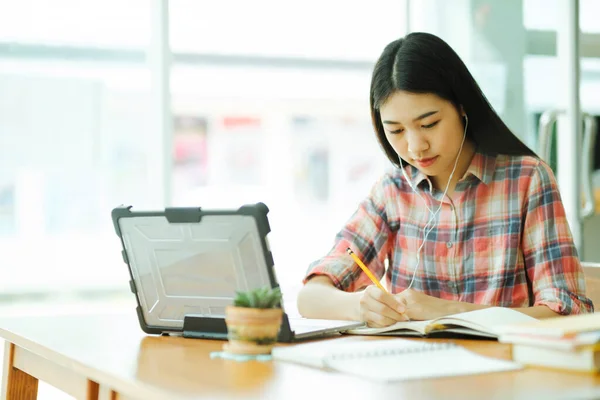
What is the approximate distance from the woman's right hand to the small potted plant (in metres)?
0.28

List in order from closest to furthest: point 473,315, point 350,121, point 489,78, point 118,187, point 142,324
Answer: point 473,315, point 142,324, point 489,78, point 118,187, point 350,121

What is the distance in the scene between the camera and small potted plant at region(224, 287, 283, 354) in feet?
3.74

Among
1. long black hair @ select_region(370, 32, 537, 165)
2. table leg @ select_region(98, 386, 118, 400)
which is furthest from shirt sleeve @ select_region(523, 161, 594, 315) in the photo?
table leg @ select_region(98, 386, 118, 400)

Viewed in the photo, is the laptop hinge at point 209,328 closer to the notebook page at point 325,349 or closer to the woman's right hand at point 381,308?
the notebook page at point 325,349

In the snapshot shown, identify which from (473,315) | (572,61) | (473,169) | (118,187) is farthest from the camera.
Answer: (118,187)

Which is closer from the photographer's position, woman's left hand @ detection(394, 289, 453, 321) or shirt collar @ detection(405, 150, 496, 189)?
woman's left hand @ detection(394, 289, 453, 321)

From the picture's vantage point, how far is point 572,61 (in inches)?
130

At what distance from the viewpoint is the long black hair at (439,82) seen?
1.67 m

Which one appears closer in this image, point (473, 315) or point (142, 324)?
point (473, 315)

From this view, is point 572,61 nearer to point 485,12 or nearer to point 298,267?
point 485,12

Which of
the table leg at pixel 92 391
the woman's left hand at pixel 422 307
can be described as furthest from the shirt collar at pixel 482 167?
the table leg at pixel 92 391

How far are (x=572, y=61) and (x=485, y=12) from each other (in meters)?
0.45

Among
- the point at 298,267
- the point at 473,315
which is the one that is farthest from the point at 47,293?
the point at 473,315

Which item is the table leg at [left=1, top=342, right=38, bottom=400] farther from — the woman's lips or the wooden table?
the woman's lips
